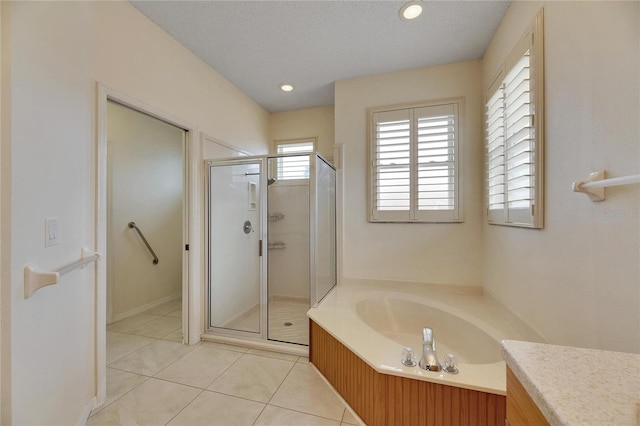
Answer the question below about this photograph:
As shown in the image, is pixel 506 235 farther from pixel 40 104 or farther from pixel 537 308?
pixel 40 104

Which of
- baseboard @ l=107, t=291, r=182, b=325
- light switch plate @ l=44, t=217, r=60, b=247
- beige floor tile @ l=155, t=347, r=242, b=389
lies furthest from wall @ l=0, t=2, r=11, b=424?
baseboard @ l=107, t=291, r=182, b=325

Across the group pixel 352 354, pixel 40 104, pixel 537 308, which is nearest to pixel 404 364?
pixel 352 354

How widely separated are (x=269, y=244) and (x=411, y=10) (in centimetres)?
218

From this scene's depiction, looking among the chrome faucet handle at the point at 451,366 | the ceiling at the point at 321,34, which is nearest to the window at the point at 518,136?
the ceiling at the point at 321,34

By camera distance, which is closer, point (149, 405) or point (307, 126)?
point (149, 405)

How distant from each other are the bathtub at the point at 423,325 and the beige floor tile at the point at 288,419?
413mm

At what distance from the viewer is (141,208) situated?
3.17m

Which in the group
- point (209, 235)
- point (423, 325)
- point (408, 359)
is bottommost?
point (423, 325)

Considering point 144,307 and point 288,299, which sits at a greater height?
point 288,299

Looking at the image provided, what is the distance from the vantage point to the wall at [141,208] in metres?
2.86

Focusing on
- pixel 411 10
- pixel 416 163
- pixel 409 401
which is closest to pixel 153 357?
pixel 409 401

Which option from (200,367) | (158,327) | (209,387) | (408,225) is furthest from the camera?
(158,327)

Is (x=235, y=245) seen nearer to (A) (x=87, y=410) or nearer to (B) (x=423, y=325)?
Result: (A) (x=87, y=410)

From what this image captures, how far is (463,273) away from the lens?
2434mm
